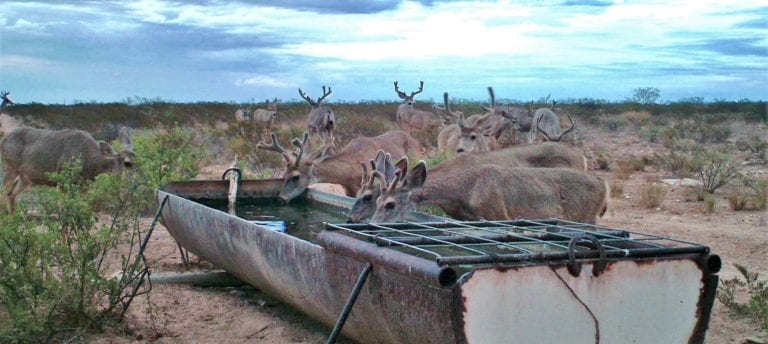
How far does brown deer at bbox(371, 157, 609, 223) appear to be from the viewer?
407 inches

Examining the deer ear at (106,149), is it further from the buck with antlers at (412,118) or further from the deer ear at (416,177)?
the buck with antlers at (412,118)

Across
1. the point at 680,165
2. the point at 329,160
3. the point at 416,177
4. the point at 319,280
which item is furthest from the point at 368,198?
the point at 680,165

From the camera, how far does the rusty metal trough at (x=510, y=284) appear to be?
16.3 feet

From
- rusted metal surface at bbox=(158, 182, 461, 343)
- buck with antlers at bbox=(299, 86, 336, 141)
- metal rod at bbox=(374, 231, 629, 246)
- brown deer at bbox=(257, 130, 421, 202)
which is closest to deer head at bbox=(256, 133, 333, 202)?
brown deer at bbox=(257, 130, 421, 202)

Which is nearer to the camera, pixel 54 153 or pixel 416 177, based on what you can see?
pixel 416 177

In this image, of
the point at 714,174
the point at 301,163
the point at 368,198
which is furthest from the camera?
the point at 714,174

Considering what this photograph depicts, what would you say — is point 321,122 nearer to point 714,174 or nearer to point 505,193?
point 714,174

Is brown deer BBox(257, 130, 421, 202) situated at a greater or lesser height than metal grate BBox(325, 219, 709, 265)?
lesser

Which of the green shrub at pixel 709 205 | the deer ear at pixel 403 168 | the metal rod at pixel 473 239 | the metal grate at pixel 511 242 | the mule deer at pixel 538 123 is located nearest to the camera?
the metal grate at pixel 511 242

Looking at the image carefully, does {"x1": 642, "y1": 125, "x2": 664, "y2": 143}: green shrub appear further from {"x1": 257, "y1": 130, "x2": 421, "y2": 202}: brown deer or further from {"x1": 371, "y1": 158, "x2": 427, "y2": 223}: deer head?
{"x1": 371, "y1": 158, "x2": 427, "y2": 223}: deer head

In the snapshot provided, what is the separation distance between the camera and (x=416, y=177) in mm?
10227

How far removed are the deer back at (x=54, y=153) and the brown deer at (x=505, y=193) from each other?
677 centimetres

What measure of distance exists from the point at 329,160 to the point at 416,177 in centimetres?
533

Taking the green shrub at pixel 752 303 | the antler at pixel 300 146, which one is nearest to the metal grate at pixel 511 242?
the green shrub at pixel 752 303
